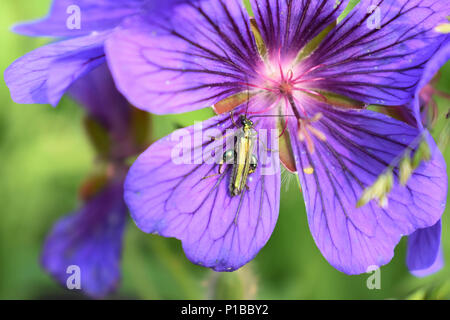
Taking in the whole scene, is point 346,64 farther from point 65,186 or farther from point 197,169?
point 65,186

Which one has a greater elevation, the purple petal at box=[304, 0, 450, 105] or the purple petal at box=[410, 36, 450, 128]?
the purple petal at box=[304, 0, 450, 105]

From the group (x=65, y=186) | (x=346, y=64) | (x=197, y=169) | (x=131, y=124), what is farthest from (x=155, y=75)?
(x=65, y=186)

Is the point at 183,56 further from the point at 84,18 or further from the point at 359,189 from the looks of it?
the point at 359,189

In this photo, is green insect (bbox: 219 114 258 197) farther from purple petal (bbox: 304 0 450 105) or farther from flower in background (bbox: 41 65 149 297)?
flower in background (bbox: 41 65 149 297)

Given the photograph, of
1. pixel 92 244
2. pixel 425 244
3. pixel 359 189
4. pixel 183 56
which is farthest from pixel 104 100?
pixel 425 244

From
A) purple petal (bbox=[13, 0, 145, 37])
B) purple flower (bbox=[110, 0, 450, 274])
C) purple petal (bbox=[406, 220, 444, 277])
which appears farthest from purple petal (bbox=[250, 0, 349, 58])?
purple petal (bbox=[406, 220, 444, 277])

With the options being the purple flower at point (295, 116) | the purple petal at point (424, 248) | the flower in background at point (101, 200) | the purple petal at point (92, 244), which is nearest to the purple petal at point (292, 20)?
the purple flower at point (295, 116)
